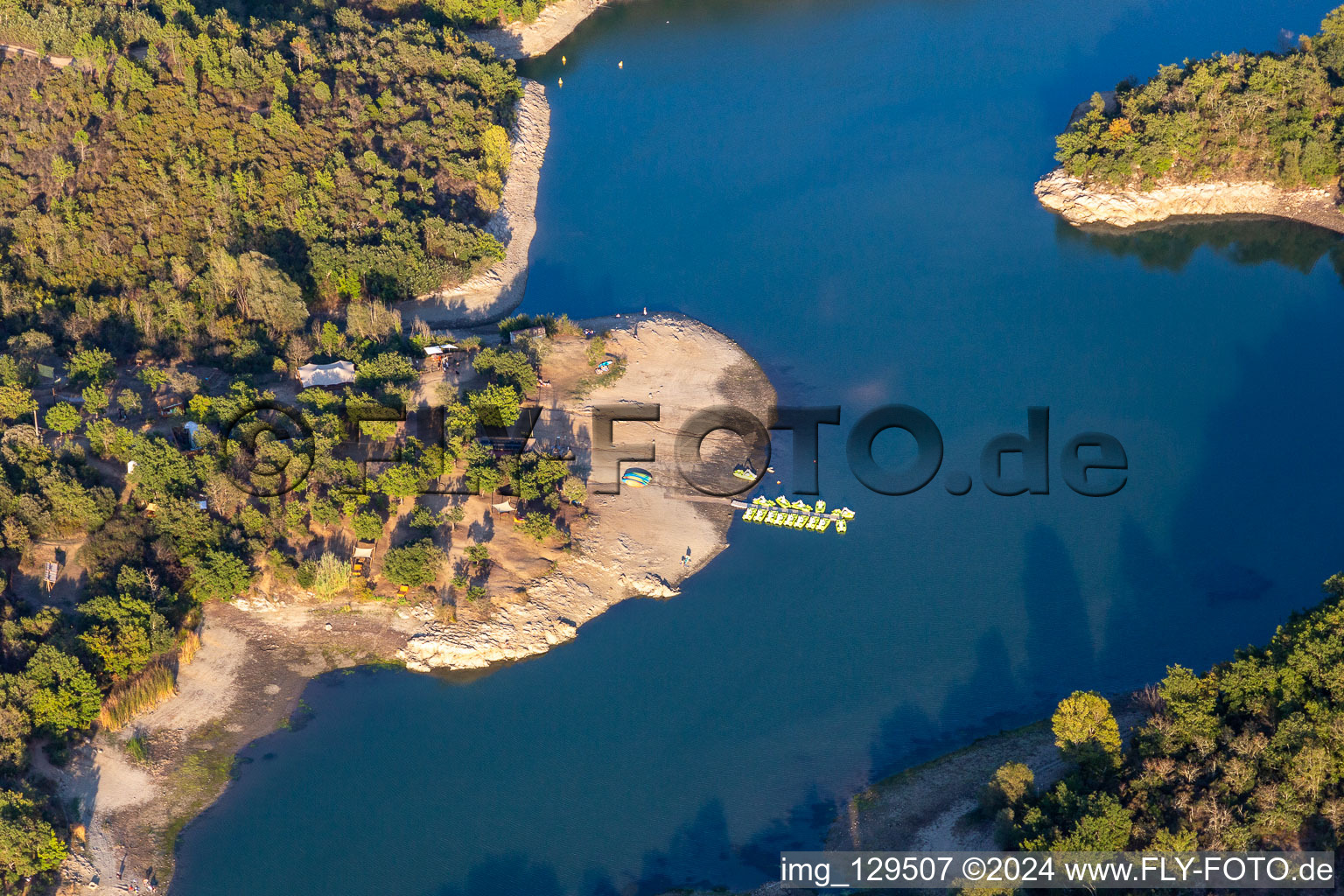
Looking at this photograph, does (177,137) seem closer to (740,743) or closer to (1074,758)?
(740,743)

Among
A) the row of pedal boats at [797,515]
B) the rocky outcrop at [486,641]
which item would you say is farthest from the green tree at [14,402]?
the row of pedal boats at [797,515]

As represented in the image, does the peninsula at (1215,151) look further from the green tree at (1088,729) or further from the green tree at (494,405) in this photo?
the green tree at (1088,729)

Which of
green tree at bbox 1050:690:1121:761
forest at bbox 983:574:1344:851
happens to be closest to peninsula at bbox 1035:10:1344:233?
forest at bbox 983:574:1344:851

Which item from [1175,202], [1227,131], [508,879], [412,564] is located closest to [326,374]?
[412,564]

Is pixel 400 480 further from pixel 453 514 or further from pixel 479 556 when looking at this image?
pixel 479 556

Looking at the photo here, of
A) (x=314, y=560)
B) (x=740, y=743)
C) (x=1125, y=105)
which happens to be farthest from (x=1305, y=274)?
(x=314, y=560)
